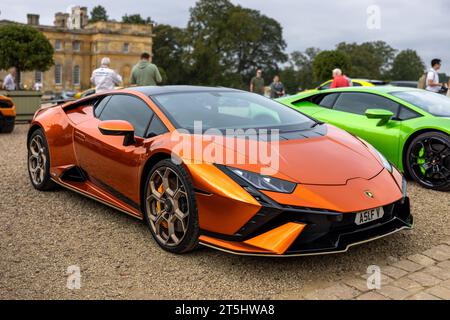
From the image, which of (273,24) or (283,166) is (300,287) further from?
(273,24)

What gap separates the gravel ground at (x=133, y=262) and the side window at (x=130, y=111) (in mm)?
914

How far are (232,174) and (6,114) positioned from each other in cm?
976

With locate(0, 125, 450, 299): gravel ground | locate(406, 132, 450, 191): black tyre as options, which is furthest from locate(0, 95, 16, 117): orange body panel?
locate(406, 132, 450, 191): black tyre

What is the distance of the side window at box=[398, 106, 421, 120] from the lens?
21.4 feet

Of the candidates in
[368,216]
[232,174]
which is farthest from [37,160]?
[368,216]

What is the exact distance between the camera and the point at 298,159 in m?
3.82

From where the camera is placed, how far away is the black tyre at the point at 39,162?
5.77 meters

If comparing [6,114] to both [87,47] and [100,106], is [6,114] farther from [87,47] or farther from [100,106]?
[87,47]

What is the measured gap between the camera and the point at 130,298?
3.29 metres

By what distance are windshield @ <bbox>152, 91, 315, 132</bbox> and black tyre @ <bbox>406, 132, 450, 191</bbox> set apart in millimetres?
2071

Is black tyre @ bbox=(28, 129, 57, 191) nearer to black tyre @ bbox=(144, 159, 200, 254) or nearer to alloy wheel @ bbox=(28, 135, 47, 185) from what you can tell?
alloy wheel @ bbox=(28, 135, 47, 185)

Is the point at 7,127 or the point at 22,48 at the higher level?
the point at 22,48

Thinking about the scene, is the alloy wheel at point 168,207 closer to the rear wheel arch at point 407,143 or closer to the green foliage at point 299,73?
the rear wheel arch at point 407,143
